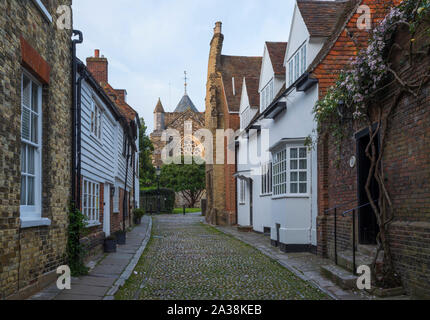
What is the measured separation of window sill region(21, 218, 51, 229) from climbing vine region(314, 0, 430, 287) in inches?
215

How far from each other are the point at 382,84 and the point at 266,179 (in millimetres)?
11399

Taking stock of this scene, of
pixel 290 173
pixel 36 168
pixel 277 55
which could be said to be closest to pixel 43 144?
pixel 36 168

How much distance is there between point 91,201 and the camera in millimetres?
12828

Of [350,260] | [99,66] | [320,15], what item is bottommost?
[350,260]

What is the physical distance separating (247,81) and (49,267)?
19.5 meters

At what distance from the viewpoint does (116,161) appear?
18.5 metres

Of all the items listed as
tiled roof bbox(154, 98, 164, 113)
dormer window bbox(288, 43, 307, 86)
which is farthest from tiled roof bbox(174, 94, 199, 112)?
dormer window bbox(288, 43, 307, 86)

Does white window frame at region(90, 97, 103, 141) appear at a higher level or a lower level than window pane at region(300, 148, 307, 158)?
higher

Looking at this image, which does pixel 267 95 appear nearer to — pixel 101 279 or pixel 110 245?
pixel 110 245

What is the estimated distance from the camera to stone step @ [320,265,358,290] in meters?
8.04

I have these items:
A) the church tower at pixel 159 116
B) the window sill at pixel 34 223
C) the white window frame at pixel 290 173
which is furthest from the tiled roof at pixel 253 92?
the church tower at pixel 159 116

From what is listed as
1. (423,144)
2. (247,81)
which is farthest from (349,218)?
(247,81)

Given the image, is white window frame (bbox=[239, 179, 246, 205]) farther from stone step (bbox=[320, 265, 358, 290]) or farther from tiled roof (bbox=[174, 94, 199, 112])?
tiled roof (bbox=[174, 94, 199, 112])

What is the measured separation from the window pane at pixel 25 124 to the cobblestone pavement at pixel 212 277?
295 centimetres
